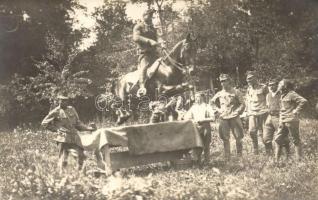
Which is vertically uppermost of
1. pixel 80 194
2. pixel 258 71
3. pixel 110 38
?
pixel 110 38

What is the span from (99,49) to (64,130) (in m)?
14.4

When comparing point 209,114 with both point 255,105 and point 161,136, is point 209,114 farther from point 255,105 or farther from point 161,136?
point 255,105

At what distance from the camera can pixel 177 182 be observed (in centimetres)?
732

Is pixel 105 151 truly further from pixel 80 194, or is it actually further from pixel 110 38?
pixel 110 38

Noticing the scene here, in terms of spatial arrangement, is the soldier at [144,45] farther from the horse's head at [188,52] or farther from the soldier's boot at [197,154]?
the soldier's boot at [197,154]

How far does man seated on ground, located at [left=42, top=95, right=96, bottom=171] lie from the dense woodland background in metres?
7.82

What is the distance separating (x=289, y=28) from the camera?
1630 centimetres

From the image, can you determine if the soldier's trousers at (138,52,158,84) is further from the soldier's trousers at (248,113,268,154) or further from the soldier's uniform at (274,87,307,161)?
the soldier's uniform at (274,87,307,161)

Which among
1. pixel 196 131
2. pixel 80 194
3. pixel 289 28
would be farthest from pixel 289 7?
pixel 80 194

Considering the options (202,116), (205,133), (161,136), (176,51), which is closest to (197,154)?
(205,133)

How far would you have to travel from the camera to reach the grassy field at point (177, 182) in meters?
6.06

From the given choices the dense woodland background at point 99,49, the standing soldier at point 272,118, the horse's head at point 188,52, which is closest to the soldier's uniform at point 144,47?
the horse's head at point 188,52

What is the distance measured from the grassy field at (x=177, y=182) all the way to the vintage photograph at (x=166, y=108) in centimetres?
2

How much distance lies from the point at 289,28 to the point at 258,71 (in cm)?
177
